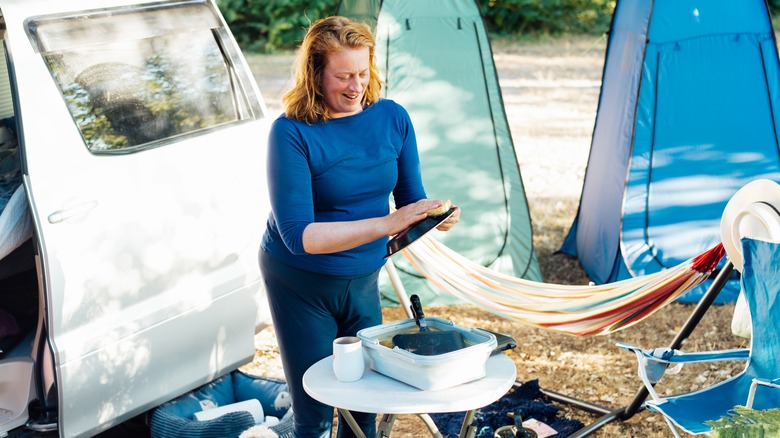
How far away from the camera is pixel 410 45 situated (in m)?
4.94

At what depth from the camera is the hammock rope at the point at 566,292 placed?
A: 3.19 m

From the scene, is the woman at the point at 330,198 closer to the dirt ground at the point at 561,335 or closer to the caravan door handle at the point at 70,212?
the caravan door handle at the point at 70,212

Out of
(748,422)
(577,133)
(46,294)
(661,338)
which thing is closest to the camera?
(748,422)

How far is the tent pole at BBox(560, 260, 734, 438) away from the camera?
3074mm

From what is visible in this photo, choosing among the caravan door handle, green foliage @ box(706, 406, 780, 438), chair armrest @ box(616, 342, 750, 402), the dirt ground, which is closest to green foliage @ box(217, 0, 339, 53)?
the dirt ground

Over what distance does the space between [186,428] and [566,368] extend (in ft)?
6.25

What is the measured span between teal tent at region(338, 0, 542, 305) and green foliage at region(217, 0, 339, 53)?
9.78 m

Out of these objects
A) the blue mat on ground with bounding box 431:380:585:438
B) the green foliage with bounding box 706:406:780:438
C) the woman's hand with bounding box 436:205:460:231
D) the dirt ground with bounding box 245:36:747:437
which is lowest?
the dirt ground with bounding box 245:36:747:437

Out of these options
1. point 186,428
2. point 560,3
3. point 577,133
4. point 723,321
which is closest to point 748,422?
point 186,428

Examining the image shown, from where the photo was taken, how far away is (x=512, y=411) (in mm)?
3652

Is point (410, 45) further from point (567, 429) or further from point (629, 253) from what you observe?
point (567, 429)

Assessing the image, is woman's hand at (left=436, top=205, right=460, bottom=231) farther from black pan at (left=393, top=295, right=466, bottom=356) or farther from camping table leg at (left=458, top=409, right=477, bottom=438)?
camping table leg at (left=458, top=409, right=477, bottom=438)

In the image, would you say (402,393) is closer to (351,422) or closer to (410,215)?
(351,422)

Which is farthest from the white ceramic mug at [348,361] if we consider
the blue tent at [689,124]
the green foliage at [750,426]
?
the blue tent at [689,124]
